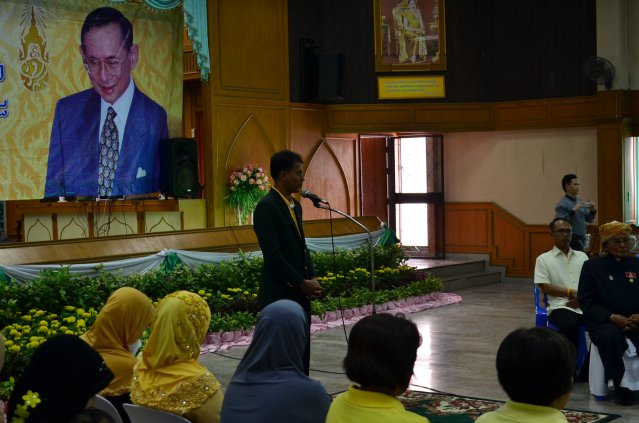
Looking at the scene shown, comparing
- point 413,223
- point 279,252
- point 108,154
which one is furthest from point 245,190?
point 279,252

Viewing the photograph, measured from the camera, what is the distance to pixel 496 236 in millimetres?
14164

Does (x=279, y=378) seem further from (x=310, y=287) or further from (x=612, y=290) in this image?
(x=612, y=290)

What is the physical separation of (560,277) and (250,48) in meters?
7.27

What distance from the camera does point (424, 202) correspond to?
14570 mm

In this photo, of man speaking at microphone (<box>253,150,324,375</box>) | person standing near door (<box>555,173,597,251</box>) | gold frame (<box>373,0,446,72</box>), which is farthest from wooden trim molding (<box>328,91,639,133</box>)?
man speaking at microphone (<box>253,150,324,375</box>)

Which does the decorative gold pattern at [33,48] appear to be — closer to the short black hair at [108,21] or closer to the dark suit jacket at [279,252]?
the short black hair at [108,21]

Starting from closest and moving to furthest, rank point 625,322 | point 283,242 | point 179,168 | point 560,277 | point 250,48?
1. point 283,242
2. point 625,322
3. point 560,277
4. point 179,168
5. point 250,48

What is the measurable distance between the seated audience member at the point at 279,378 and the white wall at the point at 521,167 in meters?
10.9

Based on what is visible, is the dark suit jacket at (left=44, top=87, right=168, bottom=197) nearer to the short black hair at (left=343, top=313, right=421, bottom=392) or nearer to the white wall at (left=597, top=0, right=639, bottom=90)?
the white wall at (left=597, top=0, right=639, bottom=90)


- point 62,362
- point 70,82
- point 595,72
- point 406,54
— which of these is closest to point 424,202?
point 406,54

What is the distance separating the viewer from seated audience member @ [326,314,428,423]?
8.50 ft

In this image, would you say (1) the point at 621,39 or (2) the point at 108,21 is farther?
(1) the point at 621,39

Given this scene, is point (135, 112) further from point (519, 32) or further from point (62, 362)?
point (62, 362)

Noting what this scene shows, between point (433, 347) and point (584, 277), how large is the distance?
2266mm
